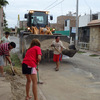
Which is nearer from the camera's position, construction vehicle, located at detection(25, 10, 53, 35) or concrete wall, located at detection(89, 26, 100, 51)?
construction vehicle, located at detection(25, 10, 53, 35)

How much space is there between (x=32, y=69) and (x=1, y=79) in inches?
80.7

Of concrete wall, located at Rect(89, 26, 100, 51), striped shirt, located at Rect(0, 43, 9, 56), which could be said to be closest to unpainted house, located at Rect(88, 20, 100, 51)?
concrete wall, located at Rect(89, 26, 100, 51)

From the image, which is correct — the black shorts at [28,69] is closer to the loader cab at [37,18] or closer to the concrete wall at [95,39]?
the loader cab at [37,18]

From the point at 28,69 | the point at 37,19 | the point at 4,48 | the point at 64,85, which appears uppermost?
the point at 37,19

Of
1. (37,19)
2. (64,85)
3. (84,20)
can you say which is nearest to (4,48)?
(64,85)

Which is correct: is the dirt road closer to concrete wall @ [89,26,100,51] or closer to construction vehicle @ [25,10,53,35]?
construction vehicle @ [25,10,53,35]

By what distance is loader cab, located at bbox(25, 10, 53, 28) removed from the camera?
41.1 ft

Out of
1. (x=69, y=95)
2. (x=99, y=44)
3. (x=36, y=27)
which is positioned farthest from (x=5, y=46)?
(x=99, y=44)

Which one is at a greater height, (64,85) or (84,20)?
(84,20)

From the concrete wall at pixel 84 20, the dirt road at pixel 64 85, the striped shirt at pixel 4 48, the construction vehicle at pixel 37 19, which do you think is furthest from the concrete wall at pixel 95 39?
the striped shirt at pixel 4 48

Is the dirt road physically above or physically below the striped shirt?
below

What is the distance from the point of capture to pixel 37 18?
1266 cm

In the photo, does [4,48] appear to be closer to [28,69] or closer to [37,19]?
[28,69]

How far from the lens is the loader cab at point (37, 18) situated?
41.1 feet
